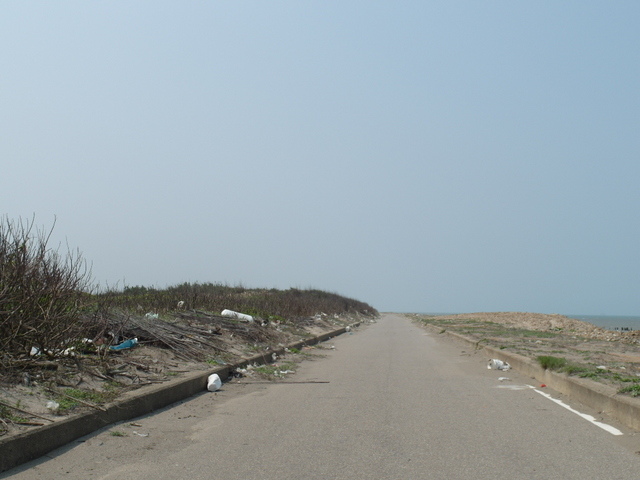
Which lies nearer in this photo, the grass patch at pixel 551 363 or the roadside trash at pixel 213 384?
the roadside trash at pixel 213 384

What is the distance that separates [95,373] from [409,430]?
4.33 m

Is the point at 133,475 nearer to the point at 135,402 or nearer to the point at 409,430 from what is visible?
the point at 135,402

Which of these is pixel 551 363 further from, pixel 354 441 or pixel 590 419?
pixel 354 441

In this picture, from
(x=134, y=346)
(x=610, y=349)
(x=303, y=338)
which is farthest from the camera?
(x=303, y=338)

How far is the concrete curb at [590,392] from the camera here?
25.4 feet

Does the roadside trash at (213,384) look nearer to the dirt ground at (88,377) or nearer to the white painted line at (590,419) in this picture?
the dirt ground at (88,377)

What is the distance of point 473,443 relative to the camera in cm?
668

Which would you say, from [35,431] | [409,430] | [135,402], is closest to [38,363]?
[135,402]

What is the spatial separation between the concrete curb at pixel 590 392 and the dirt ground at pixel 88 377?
515cm

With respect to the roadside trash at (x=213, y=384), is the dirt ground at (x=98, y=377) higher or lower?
higher

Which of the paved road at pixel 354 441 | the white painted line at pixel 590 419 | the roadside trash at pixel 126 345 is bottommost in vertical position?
the paved road at pixel 354 441

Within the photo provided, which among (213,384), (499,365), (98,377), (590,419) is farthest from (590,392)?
(98,377)

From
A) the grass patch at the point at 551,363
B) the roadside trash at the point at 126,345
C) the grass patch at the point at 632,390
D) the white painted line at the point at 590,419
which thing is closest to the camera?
the white painted line at the point at 590,419

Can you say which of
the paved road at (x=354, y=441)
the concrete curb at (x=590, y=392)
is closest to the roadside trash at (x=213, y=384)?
the paved road at (x=354, y=441)
